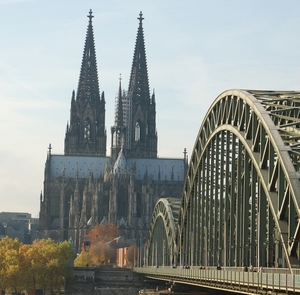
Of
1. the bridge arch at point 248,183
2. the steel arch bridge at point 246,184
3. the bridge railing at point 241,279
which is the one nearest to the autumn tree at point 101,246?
the steel arch bridge at point 246,184

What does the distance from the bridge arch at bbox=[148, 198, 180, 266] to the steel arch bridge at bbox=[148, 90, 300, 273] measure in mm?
16711

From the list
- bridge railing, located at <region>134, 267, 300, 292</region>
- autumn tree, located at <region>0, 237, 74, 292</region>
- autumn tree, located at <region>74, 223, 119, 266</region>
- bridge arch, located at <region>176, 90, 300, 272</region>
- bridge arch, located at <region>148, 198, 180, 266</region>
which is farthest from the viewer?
autumn tree, located at <region>74, 223, 119, 266</region>

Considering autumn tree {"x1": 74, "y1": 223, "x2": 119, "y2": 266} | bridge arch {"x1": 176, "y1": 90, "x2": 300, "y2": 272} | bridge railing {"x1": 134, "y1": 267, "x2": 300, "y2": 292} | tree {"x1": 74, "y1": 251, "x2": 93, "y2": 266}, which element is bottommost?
bridge railing {"x1": 134, "y1": 267, "x2": 300, "y2": 292}

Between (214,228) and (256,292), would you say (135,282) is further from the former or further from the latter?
(256,292)

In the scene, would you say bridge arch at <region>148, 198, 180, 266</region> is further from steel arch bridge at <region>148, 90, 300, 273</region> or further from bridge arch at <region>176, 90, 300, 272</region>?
bridge arch at <region>176, 90, 300, 272</region>

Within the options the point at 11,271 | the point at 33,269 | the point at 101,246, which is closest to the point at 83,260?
the point at 101,246

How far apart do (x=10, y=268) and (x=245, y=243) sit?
78.0 m

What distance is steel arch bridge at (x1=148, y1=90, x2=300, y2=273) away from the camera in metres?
47.2

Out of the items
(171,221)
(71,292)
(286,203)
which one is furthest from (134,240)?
(286,203)

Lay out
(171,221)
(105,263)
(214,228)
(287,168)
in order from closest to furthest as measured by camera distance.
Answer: (287,168) → (214,228) → (171,221) → (105,263)

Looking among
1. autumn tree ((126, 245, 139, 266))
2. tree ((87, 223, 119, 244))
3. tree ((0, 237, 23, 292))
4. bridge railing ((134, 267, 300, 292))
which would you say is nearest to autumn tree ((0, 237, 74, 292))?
tree ((0, 237, 23, 292))

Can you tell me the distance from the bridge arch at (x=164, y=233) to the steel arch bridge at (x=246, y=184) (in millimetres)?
16711

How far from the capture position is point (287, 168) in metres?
45.5

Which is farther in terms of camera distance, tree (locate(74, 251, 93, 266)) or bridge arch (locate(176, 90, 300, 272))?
tree (locate(74, 251, 93, 266))
